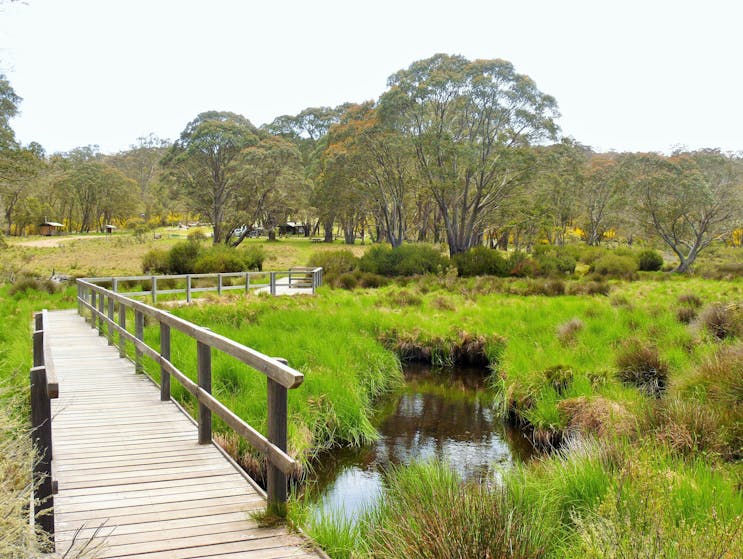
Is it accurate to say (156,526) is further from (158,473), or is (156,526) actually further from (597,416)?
(597,416)

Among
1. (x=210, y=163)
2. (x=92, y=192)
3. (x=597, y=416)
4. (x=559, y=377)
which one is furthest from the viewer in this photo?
(x=92, y=192)

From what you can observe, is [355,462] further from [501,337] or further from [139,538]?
[501,337]

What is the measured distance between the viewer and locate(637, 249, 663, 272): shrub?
3862cm

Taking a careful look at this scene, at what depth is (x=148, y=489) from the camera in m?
4.64

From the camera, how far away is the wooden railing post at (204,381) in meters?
5.54

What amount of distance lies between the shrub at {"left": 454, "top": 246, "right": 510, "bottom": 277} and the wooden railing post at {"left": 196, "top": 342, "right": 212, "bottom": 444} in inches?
1027

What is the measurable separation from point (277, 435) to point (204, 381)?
180 centimetres

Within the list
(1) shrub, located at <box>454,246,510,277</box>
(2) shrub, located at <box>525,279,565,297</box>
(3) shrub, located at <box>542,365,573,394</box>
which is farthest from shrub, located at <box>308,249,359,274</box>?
(3) shrub, located at <box>542,365,573,394</box>

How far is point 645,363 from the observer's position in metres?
10.1

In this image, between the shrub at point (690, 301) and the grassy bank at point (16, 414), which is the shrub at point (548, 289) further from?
the grassy bank at point (16, 414)

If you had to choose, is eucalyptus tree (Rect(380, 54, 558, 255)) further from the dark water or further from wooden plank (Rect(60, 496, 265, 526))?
wooden plank (Rect(60, 496, 265, 526))

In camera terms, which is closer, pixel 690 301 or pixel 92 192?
pixel 690 301

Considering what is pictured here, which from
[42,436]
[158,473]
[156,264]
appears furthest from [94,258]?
[42,436]

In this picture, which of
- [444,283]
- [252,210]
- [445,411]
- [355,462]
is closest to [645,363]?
[445,411]
